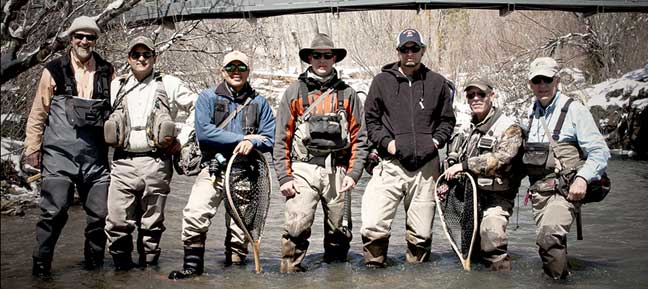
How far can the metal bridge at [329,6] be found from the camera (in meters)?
14.8

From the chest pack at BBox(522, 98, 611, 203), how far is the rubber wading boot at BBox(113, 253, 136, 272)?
336 cm

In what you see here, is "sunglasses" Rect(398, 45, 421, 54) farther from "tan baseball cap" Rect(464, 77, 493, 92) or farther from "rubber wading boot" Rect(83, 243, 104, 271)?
"rubber wading boot" Rect(83, 243, 104, 271)

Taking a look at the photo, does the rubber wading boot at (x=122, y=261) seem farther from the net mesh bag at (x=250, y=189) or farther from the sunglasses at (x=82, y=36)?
the sunglasses at (x=82, y=36)

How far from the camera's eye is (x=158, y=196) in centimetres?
627

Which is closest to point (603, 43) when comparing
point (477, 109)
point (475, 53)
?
point (475, 53)

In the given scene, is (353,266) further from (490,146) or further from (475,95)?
(475,95)

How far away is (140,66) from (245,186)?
133 cm

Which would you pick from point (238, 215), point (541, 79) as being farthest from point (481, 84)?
point (238, 215)

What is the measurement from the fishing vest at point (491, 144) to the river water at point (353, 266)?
73cm

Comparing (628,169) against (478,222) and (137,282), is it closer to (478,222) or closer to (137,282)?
(478,222)

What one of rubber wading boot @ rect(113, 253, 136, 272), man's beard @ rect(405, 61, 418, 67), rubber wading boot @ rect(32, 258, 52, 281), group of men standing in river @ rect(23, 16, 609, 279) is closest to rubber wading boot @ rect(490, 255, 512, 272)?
group of men standing in river @ rect(23, 16, 609, 279)

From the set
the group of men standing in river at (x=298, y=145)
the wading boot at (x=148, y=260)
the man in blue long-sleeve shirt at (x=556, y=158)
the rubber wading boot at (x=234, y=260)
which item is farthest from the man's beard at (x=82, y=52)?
the man in blue long-sleeve shirt at (x=556, y=158)

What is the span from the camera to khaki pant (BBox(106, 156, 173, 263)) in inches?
241

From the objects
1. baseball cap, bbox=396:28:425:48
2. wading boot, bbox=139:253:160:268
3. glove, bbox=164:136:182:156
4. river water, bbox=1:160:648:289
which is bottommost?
river water, bbox=1:160:648:289
